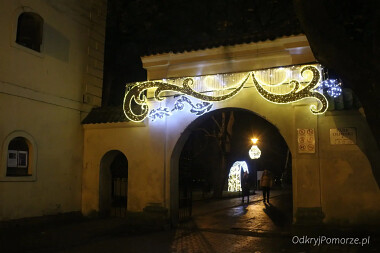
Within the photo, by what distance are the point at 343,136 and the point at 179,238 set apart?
5109 millimetres

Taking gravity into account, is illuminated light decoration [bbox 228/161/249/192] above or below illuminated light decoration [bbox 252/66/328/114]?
below

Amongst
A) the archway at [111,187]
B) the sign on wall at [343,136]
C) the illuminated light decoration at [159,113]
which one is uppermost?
the illuminated light decoration at [159,113]

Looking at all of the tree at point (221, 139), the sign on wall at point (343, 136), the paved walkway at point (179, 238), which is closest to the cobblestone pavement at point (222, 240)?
the paved walkway at point (179, 238)

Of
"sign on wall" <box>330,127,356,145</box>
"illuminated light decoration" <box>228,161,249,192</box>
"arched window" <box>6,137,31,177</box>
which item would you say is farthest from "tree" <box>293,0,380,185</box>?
"illuminated light decoration" <box>228,161,249,192</box>

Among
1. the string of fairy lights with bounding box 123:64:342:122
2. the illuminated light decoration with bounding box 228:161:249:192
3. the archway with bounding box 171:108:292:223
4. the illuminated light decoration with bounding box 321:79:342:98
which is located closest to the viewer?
the illuminated light decoration with bounding box 321:79:342:98

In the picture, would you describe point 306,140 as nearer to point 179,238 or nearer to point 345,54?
point 345,54

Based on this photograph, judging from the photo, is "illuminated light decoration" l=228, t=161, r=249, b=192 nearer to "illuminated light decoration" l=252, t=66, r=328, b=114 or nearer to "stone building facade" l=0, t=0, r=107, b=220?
"stone building facade" l=0, t=0, r=107, b=220

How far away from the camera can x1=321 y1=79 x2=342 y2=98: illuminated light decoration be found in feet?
32.7

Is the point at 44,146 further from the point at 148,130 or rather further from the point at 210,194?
the point at 210,194

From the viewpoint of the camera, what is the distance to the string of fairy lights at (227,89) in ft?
33.3

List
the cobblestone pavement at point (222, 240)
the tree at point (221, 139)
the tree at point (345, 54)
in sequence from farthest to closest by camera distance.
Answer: the tree at point (221, 139)
the cobblestone pavement at point (222, 240)
the tree at point (345, 54)

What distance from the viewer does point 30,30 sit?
1230cm

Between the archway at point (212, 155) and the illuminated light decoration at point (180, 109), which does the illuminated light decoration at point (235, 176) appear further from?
the illuminated light decoration at point (180, 109)

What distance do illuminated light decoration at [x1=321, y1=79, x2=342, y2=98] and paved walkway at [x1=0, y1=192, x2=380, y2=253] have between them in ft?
11.6
